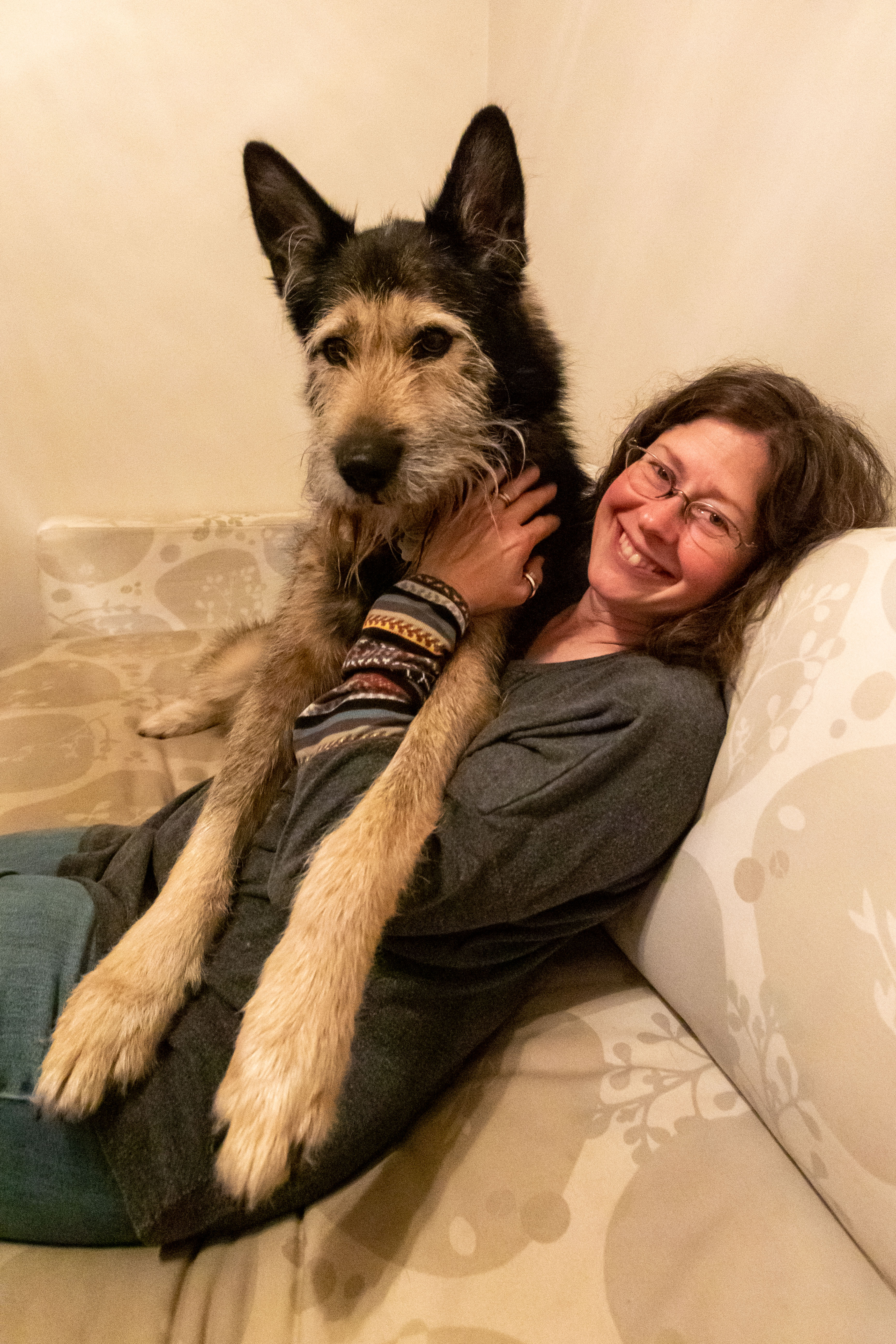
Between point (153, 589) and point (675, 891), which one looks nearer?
point (675, 891)

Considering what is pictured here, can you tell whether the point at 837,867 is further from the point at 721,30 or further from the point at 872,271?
the point at 721,30

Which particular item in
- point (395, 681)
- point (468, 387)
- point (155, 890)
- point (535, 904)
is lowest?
point (155, 890)

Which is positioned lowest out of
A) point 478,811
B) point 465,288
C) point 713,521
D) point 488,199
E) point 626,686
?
point 478,811

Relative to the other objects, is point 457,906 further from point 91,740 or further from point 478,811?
point 91,740

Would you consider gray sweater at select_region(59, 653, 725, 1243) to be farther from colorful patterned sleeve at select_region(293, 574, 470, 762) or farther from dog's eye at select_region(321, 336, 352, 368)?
A: dog's eye at select_region(321, 336, 352, 368)

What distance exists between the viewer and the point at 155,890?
4.73 feet

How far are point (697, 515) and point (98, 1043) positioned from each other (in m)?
1.33

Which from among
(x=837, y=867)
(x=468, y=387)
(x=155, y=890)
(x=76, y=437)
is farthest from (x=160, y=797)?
(x=76, y=437)

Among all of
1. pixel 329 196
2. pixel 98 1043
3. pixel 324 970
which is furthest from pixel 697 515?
pixel 329 196

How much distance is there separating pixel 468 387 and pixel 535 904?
107cm

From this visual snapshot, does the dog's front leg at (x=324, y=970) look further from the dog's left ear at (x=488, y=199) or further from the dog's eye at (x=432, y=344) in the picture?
the dog's left ear at (x=488, y=199)

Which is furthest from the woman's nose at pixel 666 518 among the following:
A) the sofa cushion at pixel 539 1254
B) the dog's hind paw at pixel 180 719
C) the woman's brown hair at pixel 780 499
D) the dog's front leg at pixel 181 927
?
the dog's hind paw at pixel 180 719

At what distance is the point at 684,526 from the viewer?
1.26 metres

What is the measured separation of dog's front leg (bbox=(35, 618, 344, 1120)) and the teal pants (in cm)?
3
